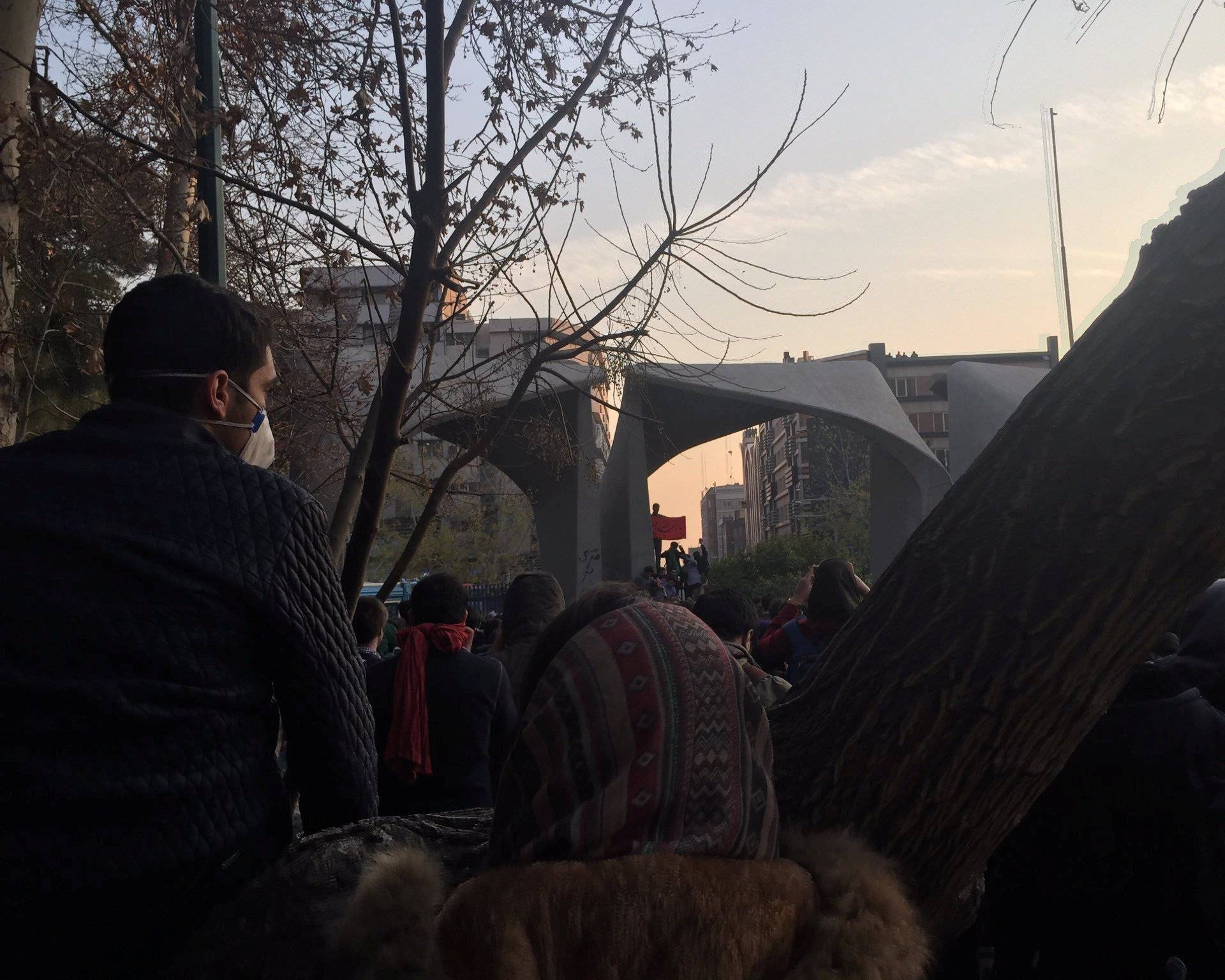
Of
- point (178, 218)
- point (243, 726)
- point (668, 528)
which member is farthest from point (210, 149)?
point (668, 528)

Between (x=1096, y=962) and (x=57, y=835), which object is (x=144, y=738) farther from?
(x=1096, y=962)

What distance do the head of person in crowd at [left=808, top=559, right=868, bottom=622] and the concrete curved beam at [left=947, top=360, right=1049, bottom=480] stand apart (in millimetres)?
17649

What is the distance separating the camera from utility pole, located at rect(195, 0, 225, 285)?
5.24 meters

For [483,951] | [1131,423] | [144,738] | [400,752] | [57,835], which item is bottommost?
[400,752]

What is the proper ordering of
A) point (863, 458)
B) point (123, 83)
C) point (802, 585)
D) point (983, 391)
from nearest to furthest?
point (123, 83) < point (802, 585) < point (983, 391) < point (863, 458)

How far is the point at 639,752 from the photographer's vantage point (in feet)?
4.74

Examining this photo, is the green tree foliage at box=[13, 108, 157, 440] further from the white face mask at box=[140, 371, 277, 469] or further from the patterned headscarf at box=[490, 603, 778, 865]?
the patterned headscarf at box=[490, 603, 778, 865]

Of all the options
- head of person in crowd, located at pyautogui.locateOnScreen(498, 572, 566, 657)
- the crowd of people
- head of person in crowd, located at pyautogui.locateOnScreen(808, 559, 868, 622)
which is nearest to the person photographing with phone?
head of person in crowd, located at pyautogui.locateOnScreen(808, 559, 868, 622)

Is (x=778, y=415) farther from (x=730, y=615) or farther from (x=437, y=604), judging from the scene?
(x=437, y=604)

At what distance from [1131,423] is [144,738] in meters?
1.46

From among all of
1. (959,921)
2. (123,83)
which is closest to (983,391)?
(123,83)

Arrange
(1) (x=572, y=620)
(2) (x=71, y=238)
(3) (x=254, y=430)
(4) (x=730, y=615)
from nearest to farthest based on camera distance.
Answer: (1) (x=572, y=620), (3) (x=254, y=430), (4) (x=730, y=615), (2) (x=71, y=238)

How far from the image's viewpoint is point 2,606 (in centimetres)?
162

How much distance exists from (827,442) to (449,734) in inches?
2587
